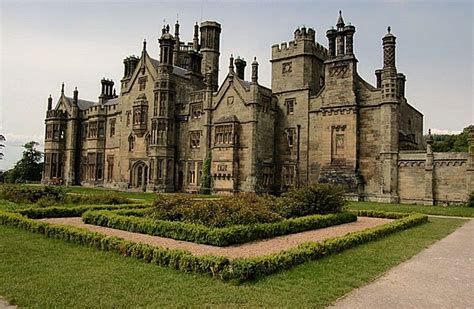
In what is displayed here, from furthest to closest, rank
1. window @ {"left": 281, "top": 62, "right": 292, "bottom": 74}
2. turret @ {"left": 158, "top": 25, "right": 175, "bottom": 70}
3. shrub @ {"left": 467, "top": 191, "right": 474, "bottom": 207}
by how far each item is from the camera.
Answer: turret @ {"left": 158, "top": 25, "right": 175, "bottom": 70} < window @ {"left": 281, "top": 62, "right": 292, "bottom": 74} < shrub @ {"left": 467, "top": 191, "right": 474, "bottom": 207}

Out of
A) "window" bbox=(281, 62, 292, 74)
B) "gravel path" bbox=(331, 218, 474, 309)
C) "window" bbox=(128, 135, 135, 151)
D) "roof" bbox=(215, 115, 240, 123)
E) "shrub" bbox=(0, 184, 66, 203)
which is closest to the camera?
"gravel path" bbox=(331, 218, 474, 309)

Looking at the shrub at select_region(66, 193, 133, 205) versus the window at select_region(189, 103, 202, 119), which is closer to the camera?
the shrub at select_region(66, 193, 133, 205)

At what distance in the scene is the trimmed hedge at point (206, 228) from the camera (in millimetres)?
12070

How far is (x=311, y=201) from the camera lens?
62.3 feet

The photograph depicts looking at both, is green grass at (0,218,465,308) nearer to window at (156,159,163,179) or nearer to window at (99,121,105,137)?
window at (156,159,163,179)

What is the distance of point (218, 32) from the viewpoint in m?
49.2

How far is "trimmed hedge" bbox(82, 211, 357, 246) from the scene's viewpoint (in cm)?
1207

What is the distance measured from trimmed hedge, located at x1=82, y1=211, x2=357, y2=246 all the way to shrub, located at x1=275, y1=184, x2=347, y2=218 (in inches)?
62.8

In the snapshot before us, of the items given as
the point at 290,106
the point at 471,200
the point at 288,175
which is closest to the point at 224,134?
the point at 290,106

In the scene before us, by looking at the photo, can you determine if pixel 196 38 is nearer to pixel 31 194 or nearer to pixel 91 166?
pixel 91 166

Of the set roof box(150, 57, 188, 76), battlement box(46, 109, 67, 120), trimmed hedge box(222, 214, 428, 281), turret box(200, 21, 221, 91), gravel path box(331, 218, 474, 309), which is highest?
turret box(200, 21, 221, 91)

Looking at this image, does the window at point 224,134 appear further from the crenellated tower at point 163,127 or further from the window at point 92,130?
the window at point 92,130

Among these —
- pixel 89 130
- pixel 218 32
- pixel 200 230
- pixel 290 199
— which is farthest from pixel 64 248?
pixel 89 130

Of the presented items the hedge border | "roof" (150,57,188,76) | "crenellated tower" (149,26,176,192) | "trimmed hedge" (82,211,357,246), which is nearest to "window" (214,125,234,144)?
"crenellated tower" (149,26,176,192)
